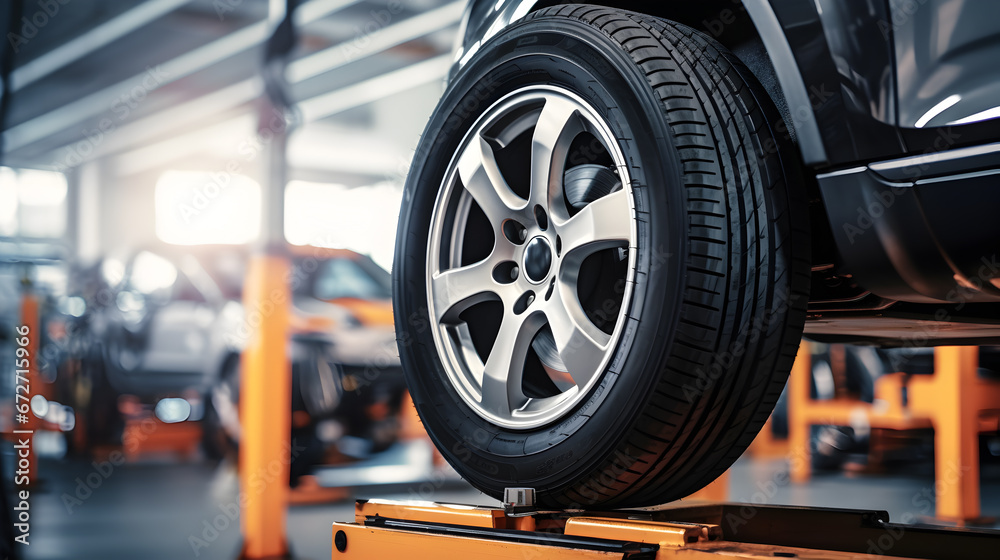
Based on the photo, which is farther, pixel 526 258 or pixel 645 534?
pixel 526 258

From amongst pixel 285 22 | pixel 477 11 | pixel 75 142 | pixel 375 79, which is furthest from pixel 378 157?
pixel 477 11

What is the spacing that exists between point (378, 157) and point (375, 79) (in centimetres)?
630

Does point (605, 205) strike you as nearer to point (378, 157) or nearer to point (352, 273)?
point (352, 273)

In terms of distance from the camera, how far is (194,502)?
511 centimetres

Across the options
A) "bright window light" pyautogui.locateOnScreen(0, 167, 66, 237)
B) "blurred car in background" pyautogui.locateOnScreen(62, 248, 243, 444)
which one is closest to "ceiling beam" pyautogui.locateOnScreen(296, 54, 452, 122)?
"blurred car in background" pyautogui.locateOnScreen(62, 248, 243, 444)

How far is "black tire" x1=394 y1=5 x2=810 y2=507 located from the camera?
1325mm

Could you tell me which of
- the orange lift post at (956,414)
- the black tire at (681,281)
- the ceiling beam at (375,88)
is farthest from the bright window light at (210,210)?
the orange lift post at (956,414)

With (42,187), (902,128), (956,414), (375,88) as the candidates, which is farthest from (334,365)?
(42,187)

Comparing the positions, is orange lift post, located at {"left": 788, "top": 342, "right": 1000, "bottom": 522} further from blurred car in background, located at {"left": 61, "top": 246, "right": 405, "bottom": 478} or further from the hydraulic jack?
the hydraulic jack

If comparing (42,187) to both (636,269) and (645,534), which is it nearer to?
(636,269)

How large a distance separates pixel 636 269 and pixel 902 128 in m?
0.44

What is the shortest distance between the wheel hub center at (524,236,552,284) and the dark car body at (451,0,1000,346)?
1.54 ft

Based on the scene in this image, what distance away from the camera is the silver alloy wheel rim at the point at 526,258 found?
1.48 meters

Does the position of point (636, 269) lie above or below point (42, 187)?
below
